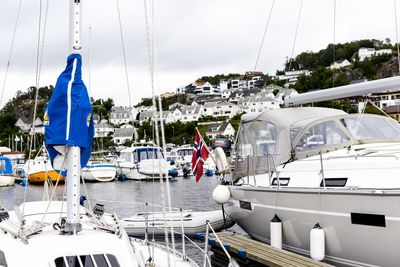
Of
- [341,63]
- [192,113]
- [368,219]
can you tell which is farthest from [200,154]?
[341,63]

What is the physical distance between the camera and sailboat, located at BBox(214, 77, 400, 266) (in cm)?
895

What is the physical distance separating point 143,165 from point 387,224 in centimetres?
Result: 4250

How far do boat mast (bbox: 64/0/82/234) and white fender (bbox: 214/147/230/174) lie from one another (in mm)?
7236

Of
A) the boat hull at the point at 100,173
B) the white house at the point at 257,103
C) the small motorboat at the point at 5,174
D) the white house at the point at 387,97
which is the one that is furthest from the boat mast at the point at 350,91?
the white house at the point at 257,103

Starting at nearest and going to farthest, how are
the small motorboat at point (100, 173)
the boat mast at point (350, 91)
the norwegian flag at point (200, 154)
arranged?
the boat mast at point (350, 91), the norwegian flag at point (200, 154), the small motorboat at point (100, 173)

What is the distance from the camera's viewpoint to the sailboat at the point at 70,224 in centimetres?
612

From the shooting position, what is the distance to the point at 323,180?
976cm

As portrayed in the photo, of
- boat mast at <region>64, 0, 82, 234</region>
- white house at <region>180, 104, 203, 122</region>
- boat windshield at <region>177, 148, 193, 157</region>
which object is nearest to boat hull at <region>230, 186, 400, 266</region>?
boat mast at <region>64, 0, 82, 234</region>

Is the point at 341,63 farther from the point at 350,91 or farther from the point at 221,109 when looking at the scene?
the point at 350,91

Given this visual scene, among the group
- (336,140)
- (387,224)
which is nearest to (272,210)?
(336,140)

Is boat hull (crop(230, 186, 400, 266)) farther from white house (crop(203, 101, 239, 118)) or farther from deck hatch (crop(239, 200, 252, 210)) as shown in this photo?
white house (crop(203, 101, 239, 118))

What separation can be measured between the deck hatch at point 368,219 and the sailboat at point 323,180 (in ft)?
0.05

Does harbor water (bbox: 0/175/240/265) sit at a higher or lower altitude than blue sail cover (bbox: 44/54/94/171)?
lower

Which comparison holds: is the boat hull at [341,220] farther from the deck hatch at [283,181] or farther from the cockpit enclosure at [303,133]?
the cockpit enclosure at [303,133]
